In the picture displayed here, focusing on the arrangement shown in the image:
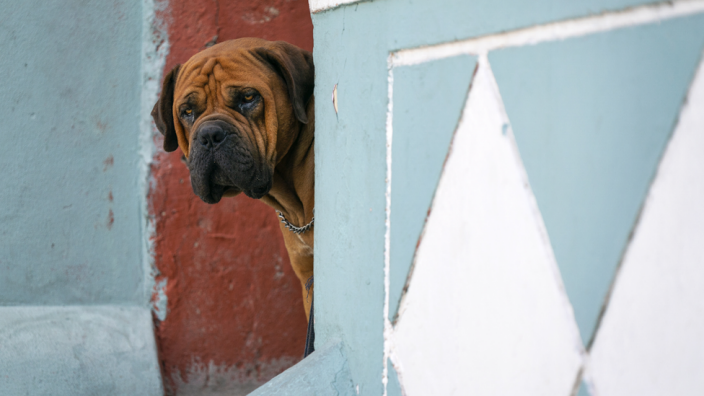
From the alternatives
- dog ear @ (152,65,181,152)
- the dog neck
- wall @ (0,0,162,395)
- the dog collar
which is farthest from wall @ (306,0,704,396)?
wall @ (0,0,162,395)

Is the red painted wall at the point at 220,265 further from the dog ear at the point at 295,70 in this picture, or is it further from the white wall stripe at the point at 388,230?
the white wall stripe at the point at 388,230

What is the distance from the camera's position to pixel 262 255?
3178 mm

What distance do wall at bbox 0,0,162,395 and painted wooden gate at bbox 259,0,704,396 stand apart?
1.67 metres

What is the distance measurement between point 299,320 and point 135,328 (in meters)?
0.95

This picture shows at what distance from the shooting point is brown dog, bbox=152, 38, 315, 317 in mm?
2010

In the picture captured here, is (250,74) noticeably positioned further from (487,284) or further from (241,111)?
(487,284)

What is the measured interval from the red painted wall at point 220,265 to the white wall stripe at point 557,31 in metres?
1.92

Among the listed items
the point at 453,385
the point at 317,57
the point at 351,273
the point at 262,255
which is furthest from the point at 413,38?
the point at 262,255

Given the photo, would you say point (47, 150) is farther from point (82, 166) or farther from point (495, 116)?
point (495, 116)

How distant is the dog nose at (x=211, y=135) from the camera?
1963 millimetres

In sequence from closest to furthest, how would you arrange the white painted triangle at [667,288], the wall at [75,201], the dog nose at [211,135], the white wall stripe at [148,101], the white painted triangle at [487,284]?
the white painted triangle at [667,288], the white painted triangle at [487,284], the dog nose at [211,135], the wall at [75,201], the white wall stripe at [148,101]

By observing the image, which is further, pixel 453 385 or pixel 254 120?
pixel 254 120

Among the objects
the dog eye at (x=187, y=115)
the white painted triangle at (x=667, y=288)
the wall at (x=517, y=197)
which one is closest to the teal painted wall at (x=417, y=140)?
the wall at (x=517, y=197)

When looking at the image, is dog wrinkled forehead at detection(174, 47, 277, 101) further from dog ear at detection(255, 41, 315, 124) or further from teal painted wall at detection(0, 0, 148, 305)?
teal painted wall at detection(0, 0, 148, 305)
